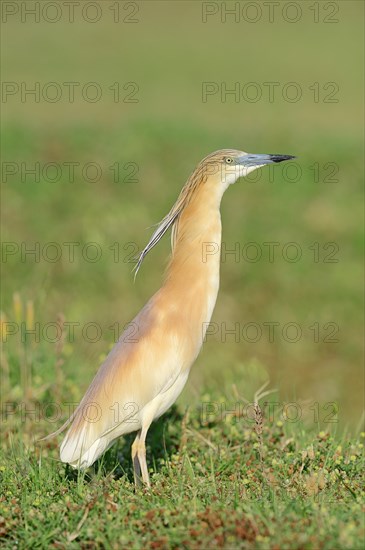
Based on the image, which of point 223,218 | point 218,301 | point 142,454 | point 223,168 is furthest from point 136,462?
A: point 223,218

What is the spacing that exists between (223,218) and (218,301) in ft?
4.19

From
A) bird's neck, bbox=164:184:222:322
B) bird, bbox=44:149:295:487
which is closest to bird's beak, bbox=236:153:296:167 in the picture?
bird, bbox=44:149:295:487

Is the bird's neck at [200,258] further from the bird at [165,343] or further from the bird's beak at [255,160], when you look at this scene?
the bird's beak at [255,160]

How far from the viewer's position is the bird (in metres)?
4.38

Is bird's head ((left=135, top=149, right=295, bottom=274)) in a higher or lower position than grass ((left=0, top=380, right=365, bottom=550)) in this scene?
higher

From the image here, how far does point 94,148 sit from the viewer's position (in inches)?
410

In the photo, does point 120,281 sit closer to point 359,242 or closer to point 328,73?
point 359,242

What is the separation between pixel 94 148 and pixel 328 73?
23.3 feet

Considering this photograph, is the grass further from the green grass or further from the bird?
the bird

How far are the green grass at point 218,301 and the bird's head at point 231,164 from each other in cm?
118

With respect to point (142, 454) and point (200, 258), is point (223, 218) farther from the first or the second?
point (142, 454)

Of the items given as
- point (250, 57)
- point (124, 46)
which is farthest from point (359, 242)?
point (124, 46)

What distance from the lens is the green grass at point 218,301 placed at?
3.61m

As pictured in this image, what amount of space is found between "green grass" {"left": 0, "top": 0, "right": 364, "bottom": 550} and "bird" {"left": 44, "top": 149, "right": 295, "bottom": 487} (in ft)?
0.73
